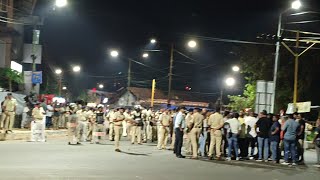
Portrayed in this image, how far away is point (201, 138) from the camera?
1908 cm

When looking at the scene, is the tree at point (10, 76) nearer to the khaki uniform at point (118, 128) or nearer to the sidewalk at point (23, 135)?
the sidewalk at point (23, 135)

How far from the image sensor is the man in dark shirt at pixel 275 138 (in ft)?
56.8

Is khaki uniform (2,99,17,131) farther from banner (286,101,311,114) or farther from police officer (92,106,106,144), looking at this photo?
banner (286,101,311,114)

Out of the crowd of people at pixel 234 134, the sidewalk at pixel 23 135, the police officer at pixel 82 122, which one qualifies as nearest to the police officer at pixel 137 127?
the police officer at pixel 82 122

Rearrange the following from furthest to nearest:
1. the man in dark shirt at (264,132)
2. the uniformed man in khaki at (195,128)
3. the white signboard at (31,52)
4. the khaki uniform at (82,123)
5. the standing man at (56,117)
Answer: the standing man at (56,117) → the white signboard at (31,52) → the khaki uniform at (82,123) → the uniformed man in khaki at (195,128) → the man in dark shirt at (264,132)

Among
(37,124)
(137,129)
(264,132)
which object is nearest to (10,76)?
(37,124)

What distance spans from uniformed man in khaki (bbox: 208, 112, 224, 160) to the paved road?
2.91 ft

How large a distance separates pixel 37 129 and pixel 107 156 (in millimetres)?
6921

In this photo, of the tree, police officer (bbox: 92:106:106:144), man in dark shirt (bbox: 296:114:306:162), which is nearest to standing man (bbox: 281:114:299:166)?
man in dark shirt (bbox: 296:114:306:162)

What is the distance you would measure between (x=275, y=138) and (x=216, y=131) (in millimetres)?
2101

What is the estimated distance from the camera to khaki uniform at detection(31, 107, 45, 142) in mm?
22516

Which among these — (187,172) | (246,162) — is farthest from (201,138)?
(187,172)

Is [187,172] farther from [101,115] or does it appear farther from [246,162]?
[101,115]

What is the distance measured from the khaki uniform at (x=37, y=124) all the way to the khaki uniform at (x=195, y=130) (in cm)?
812
